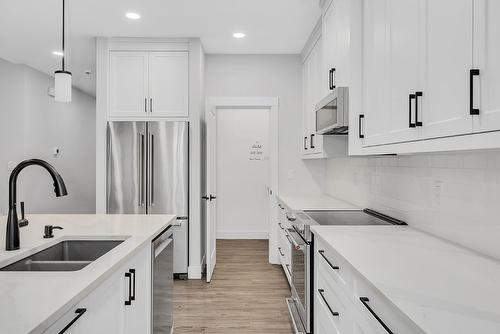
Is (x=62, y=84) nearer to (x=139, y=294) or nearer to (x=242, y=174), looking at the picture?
(x=139, y=294)

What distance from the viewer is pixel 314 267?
215 centimetres

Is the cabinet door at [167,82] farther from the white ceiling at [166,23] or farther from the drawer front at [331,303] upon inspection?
the drawer front at [331,303]

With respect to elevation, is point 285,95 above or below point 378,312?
above

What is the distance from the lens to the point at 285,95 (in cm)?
455

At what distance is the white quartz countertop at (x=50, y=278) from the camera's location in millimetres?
887

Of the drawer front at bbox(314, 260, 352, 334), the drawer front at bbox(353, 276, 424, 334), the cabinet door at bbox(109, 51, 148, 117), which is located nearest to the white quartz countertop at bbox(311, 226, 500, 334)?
the drawer front at bbox(353, 276, 424, 334)

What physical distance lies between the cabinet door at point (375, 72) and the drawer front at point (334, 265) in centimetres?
65

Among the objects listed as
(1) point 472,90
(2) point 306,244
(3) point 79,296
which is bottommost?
(2) point 306,244

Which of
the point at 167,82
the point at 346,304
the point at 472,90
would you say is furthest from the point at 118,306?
the point at 167,82

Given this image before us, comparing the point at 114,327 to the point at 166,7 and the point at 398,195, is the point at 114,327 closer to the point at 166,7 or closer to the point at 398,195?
the point at 398,195

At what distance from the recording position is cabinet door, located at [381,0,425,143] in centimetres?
147

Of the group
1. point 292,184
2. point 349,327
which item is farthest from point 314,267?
point 292,184

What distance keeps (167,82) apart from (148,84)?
0.22 metres

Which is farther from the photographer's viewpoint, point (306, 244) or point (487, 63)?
point (306, 244)
